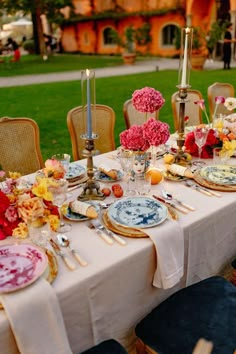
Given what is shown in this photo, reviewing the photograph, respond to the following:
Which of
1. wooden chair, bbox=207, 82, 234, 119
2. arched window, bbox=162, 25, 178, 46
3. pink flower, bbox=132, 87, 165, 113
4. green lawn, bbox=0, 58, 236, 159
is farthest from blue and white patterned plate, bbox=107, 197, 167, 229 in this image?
arched window, bbox=162, 25, 178, 46

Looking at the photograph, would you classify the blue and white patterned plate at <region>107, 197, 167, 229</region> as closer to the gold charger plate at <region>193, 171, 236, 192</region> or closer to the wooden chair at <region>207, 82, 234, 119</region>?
the gold charger plate at <region>193, 171, 236, 192</region>

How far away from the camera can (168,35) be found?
1772 cm

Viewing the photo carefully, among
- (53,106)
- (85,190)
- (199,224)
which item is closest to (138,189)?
(85,190)

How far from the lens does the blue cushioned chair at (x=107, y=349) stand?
1.23 m

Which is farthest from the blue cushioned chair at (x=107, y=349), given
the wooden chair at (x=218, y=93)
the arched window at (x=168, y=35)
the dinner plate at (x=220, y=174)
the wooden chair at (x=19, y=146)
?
the arched window at (x=168, y=35)

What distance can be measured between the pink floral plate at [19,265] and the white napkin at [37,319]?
0.03 meters

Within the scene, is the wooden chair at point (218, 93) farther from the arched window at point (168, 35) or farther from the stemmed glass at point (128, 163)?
the arched window at point (168, 35)

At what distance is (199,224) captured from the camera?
150cm

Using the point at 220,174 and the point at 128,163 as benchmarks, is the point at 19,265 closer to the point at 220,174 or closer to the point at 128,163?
the point at 128,163

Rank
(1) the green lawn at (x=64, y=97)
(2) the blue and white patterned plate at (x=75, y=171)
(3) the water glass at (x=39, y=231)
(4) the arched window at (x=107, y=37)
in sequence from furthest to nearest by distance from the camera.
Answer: (4) the arched window at (x=107, y=37) → (1) the green lawn at (x=64, y=97) → (2) the blue and white patterned plate at (x=75, y=171) → (3) the water glass at (x=39, y=231)

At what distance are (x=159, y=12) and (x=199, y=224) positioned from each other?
693 inches

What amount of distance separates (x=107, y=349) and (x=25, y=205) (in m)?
0.58

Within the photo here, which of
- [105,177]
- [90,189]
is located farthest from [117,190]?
[105,177]

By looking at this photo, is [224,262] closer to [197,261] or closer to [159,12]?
[197,261]
